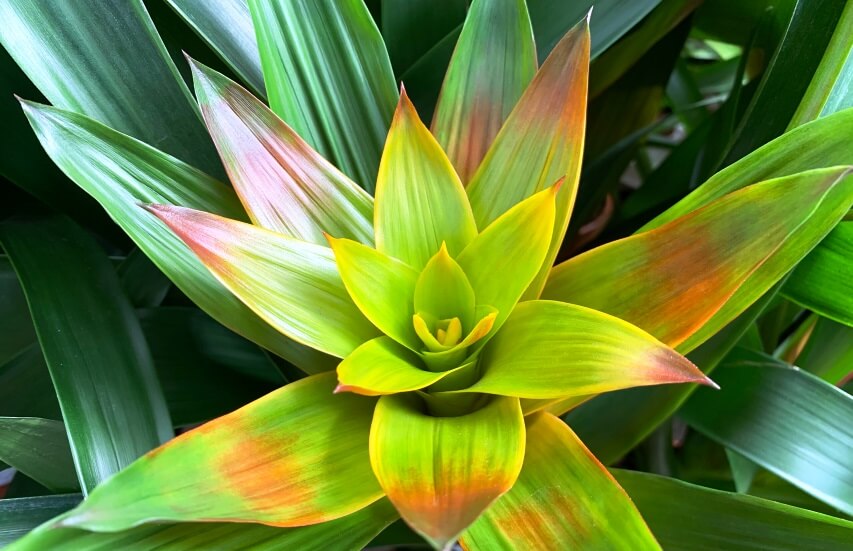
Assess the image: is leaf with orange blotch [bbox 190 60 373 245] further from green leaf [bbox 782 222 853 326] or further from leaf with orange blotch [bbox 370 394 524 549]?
green leaf [bbox 782 222 853 326]

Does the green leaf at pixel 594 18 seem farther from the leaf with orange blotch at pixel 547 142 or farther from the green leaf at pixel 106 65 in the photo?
the green leaf at pixel 106 65

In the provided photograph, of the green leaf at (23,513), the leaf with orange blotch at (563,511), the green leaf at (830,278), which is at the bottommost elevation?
→ the green leaf at (23,513)

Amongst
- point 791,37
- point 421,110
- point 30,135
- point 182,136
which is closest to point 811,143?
point 791,37

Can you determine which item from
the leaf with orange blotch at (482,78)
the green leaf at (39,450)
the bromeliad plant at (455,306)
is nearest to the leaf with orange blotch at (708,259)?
the bromeliad plant at (455,306)

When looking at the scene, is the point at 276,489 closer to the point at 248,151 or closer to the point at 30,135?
the point at 248,151

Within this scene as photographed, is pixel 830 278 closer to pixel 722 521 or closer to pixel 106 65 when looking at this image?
pixel 722 521

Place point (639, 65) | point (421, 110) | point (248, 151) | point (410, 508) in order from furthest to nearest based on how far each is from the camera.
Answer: point (639, 65) → point (421, 110) → point (248, 151) → point (410, 508)
